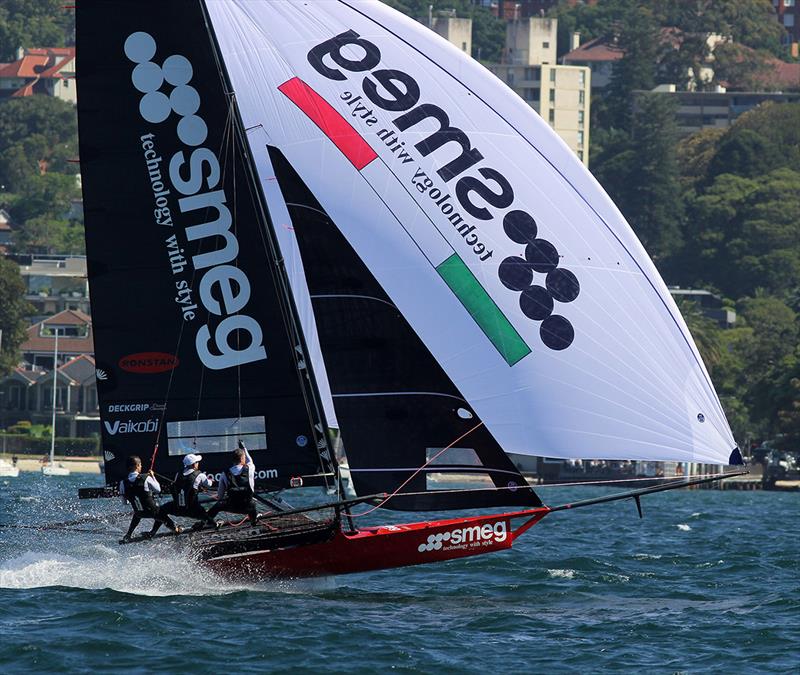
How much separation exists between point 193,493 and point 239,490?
44 cm

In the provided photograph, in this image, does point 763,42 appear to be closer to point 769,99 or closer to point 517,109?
point 769,99

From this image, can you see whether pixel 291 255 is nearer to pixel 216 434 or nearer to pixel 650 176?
pixel 216 434

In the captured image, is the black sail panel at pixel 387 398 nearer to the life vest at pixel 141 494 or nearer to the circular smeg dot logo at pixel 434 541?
the circular smeg dot logo at pixel 434 541

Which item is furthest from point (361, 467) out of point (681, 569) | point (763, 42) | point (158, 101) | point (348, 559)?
point (763, 42)

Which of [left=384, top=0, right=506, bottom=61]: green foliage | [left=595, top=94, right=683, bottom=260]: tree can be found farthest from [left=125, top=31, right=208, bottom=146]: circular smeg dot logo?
[left=384, top=0, right=506, bottom=61]: green foliage

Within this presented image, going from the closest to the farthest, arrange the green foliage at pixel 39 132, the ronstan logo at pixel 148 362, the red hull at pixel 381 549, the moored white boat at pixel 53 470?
the red hull at pixel 381 549 < the ronstan logo at pixel 148 362 < the moored white boat at pixel 53 470 < the green foliage at pixel 39 132

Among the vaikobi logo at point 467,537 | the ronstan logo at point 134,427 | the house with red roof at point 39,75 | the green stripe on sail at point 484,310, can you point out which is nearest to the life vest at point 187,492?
the ronstan logo at point 134,427

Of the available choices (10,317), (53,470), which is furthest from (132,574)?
(10,317)

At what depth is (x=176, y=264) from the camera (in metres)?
16.5

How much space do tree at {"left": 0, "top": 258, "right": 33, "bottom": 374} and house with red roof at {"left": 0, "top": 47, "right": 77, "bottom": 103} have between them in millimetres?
63850

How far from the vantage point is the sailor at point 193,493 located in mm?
16016

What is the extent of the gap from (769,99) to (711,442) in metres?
118

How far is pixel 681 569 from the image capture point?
21.3 meters

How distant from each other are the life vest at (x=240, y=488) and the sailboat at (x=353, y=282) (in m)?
0.37
